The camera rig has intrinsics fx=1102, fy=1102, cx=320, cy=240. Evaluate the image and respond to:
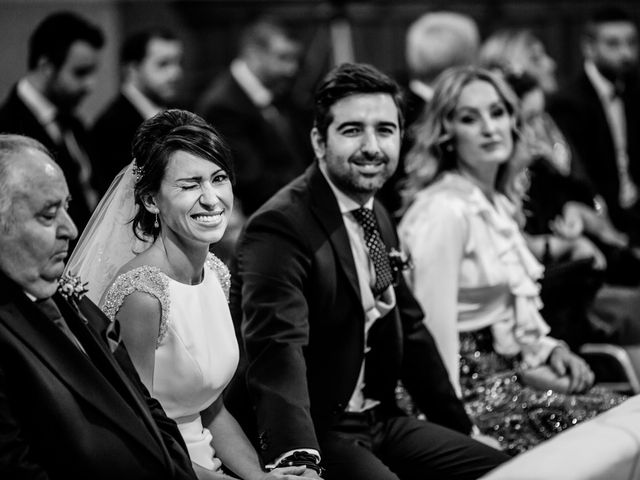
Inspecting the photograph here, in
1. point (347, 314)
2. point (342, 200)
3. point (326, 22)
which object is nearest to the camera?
point (347, 314)

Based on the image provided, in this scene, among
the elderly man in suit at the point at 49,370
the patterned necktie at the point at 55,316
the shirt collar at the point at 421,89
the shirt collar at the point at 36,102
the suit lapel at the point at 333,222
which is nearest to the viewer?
the elderly man in suit at the point at 49,370

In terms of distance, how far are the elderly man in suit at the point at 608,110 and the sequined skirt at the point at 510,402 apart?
2.82 m

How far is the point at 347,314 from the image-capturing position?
3.02m

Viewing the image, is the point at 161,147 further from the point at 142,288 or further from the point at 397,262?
the point at 397,262

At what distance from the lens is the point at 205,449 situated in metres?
2.62

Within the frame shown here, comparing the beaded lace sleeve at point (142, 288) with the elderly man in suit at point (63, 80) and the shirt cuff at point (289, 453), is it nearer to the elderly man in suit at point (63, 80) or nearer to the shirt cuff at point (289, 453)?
the shirt cuff at point (289, 453)

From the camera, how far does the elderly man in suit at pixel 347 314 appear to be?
2855mm

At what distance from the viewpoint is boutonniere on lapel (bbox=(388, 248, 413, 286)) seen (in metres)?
3.18

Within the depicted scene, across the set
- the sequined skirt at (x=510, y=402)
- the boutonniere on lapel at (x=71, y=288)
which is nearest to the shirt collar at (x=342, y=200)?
the sequined skirt at (x=510, y=402)

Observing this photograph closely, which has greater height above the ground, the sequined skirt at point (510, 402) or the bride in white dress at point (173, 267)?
the bride in white dress at point (173, 267)

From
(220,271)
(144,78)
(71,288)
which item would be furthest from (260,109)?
(71,288)

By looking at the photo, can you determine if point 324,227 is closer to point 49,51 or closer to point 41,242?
point 41,242

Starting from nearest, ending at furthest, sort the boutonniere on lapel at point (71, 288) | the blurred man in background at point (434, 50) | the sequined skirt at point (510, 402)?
1. the boutonniere on lapel at point (71, 288)
2. the sequined skirt at point (510, 402)
3. the blurred man in background at point (434, 50)

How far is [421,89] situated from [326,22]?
3.71 m
